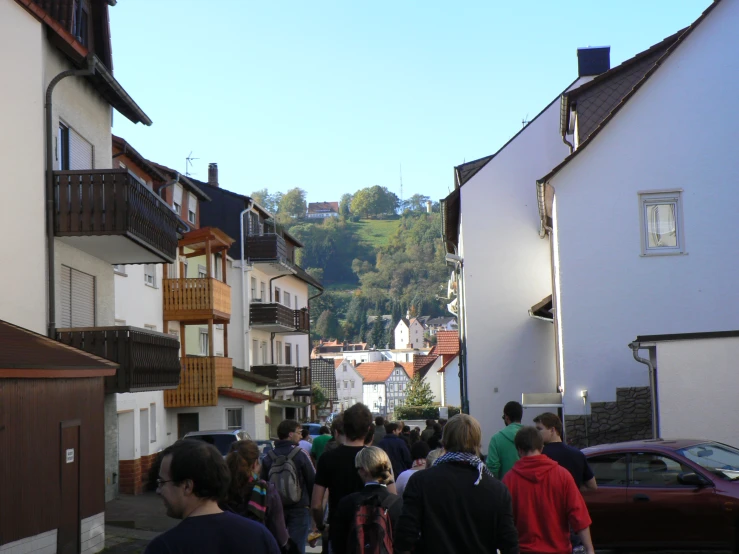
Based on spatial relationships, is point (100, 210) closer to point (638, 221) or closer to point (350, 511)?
point (638, 221)

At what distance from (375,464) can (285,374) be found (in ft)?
123

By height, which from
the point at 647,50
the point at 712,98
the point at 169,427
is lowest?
the point at 169,427

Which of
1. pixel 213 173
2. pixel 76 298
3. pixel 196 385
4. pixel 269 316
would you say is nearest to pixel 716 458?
pixel 76 298

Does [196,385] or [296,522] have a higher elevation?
[196,385]

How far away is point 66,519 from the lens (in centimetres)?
1356

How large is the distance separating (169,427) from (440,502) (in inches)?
1089

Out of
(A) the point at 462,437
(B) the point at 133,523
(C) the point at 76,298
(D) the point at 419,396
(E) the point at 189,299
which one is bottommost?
(D) the point at 419,396

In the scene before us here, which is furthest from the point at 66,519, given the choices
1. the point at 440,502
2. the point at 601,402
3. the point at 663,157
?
the point at 663,157

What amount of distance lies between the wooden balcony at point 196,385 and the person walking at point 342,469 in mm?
24452

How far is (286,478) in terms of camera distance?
8.50m

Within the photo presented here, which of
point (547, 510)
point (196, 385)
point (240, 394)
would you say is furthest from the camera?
point (240, 394)

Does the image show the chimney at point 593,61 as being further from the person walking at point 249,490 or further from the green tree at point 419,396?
the green tree at point 419,396

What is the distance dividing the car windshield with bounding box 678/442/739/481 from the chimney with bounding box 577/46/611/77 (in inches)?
769

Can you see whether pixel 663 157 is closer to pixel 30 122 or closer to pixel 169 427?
pixel 30 122
